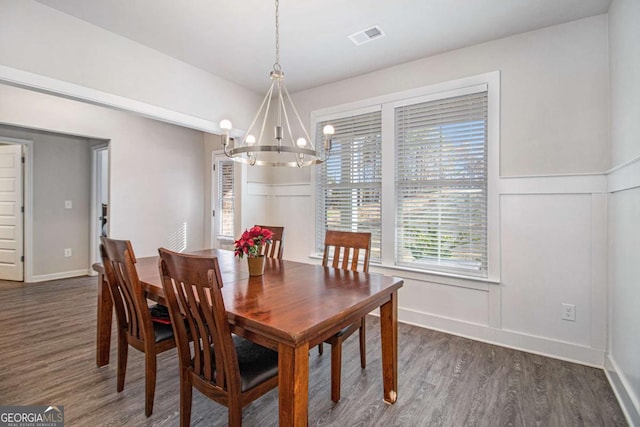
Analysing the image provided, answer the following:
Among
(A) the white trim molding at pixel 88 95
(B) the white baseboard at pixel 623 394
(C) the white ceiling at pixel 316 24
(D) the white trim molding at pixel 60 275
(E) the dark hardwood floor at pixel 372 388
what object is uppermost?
(C) the white ceiling at pixel 316 24

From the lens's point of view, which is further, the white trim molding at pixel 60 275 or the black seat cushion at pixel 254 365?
the white trim molding at pixel 60 275

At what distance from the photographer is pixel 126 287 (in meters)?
1.83

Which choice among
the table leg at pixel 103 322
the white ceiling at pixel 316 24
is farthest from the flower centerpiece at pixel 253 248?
the white ceiling at pixel 316 24

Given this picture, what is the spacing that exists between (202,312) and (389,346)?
1136 mm

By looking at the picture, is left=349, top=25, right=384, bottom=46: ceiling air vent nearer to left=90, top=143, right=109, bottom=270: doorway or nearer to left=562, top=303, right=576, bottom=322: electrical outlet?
left=562, top=303, right=576, bottom=322: electrical outlet

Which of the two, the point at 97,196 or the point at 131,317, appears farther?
the point at 97,196

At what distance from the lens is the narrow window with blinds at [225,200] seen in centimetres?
539

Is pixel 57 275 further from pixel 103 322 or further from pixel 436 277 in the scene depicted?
pixel 436 277

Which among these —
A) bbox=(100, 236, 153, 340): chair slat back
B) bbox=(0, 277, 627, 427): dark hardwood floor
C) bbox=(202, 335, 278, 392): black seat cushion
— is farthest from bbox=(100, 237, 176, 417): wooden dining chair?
bbox=(202, 335, 278, 392): black seat cushion

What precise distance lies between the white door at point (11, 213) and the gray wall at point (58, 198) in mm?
194

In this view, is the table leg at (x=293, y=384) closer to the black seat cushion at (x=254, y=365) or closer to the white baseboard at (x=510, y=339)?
the black seat cushion at (x=254, y=365)

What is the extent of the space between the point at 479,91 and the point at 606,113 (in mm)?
933

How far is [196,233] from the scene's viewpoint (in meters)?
5.87

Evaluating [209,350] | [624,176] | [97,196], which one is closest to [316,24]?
[624,176]
